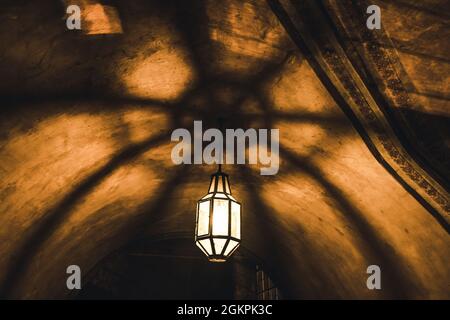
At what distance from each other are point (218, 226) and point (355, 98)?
185cm

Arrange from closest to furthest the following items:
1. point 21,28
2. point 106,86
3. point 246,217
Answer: point 21,28 → point 106,86 → point 246,217

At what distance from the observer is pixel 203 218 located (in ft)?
15.8

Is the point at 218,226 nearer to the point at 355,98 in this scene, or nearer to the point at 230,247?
the point at 230,247

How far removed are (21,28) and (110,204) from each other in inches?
162

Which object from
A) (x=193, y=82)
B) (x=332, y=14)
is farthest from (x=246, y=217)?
(x=332, y=14)

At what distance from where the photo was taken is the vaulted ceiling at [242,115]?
3.51 m

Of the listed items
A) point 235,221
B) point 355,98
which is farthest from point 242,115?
point 355,98

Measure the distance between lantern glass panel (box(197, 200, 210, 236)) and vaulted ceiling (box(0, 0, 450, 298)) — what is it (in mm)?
1065

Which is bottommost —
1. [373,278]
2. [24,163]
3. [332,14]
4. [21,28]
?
[373,278]

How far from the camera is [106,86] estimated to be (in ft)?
13.9

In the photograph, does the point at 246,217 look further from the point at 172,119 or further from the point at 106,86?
the point at 106,86

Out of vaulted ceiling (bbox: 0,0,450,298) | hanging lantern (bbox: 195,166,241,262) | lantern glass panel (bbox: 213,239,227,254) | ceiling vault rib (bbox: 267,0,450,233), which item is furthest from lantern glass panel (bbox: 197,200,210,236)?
ceiling vault rib (bbox: 267,0,450,233)

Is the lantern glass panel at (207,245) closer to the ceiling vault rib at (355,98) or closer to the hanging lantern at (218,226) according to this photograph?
the hanging lantern at (218,226)

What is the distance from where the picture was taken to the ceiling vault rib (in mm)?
3517
